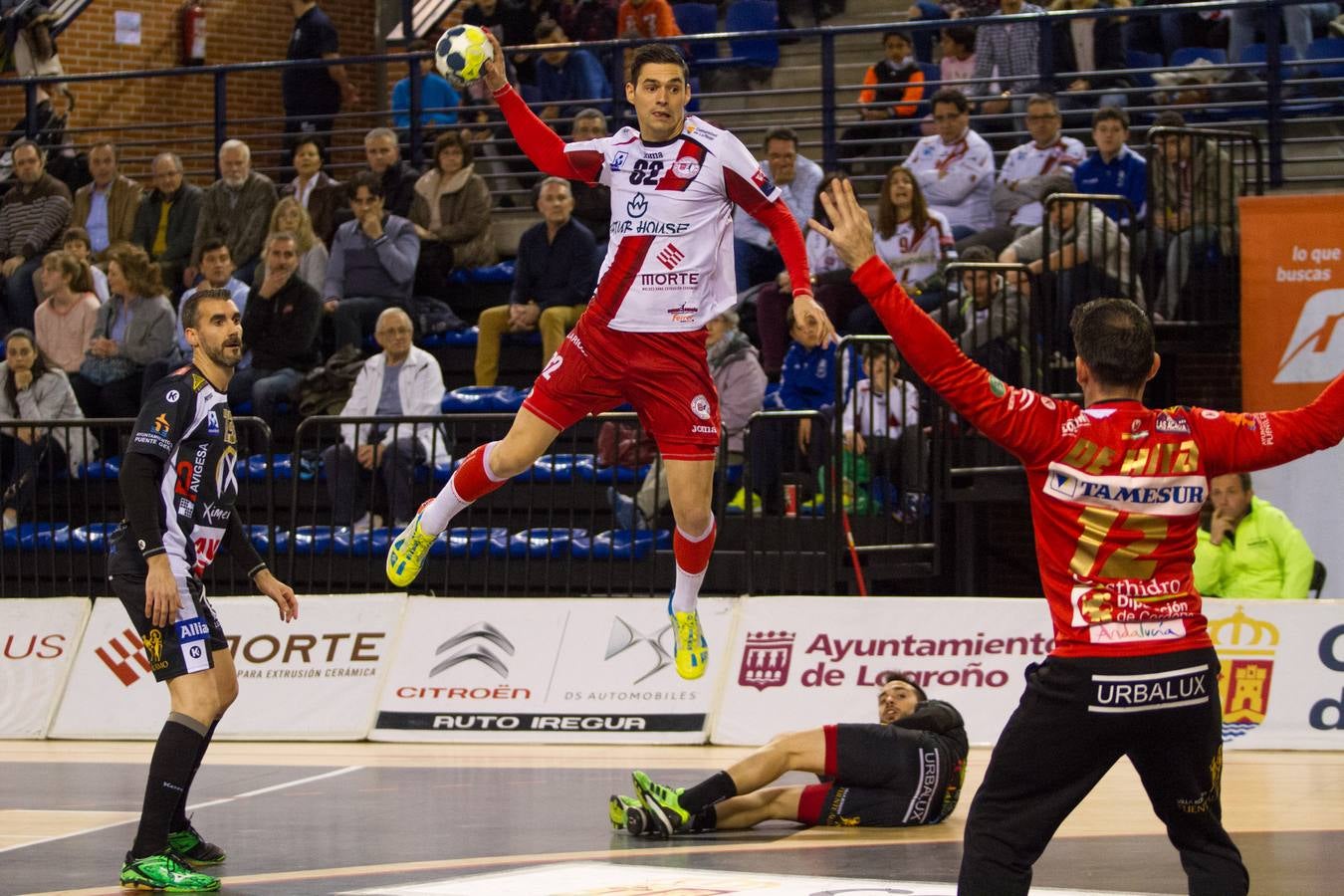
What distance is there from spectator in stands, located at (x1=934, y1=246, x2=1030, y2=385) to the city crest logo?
2164 mm

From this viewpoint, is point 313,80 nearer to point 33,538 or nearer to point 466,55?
point 33,538

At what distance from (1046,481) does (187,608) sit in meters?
3.66

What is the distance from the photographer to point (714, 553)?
480 inches

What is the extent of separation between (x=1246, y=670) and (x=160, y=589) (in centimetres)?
628

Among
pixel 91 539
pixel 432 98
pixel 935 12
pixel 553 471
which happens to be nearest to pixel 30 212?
pixel 432 98

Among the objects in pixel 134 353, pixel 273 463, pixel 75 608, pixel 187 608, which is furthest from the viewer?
pixel 134 353

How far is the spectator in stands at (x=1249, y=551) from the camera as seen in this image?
1102 centimetres

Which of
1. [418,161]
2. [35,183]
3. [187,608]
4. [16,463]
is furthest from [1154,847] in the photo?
[35,183]

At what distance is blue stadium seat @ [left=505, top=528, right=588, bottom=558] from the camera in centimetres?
1250

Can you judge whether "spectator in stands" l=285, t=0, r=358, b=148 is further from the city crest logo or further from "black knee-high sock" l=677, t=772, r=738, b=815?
"black knee-high sock" l=677, t=772, r=738, b=815

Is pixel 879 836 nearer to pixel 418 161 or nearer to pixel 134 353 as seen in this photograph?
pixel 134 353

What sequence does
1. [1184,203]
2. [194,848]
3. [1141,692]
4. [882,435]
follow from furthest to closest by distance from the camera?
[1184,203] → [882,435] → [194,848] → [1141,692]

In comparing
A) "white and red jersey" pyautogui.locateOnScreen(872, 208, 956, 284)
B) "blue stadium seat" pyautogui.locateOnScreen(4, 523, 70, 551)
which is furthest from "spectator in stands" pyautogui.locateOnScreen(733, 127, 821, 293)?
"blue stadium seat" pyautogui.locateOnScreen(4, 523, 70, 551)

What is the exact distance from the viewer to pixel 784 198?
1383cm
